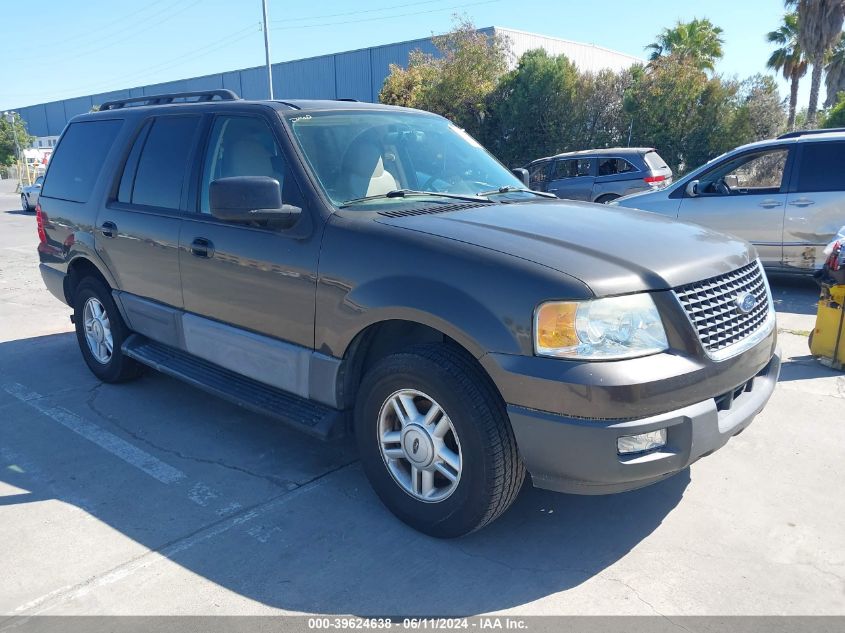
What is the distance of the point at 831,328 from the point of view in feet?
18.3

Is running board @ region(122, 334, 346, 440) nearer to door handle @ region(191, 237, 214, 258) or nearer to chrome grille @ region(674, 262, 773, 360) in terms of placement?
door handle @ region(191, 237, 214, 258)

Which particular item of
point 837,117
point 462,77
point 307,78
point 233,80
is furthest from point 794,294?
point 233,80

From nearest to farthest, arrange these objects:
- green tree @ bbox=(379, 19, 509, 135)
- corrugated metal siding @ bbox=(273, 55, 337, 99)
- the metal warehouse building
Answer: green tree @ bbox=(379, 19, 509, 135)
the metal warehouse building
corrugated metal siding @ bbox=(273, 55, 337, 99)

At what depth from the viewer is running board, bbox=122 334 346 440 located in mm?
3486

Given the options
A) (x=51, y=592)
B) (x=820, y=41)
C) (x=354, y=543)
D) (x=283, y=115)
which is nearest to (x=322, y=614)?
(x=354, y=543)

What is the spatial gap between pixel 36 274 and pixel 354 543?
9.62 m

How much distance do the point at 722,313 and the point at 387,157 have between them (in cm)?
200

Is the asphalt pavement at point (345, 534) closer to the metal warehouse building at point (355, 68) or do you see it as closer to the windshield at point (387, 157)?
the windshield at point (387, 157)

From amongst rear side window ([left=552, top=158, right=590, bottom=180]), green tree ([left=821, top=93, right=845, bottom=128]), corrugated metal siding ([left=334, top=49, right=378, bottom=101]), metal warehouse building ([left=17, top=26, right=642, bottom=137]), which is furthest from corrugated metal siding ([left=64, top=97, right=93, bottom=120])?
green tree ([left=821, top=93, right=845, bottom=128])

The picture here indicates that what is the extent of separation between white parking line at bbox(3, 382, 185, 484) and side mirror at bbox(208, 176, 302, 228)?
1.52m

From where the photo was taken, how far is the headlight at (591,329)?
2.67 meters

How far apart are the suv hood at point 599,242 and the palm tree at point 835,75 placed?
3551 centimetres

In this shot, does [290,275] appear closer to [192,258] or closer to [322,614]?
[192,258]

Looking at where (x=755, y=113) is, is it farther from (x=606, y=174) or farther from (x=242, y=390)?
(x=242, y=390)
